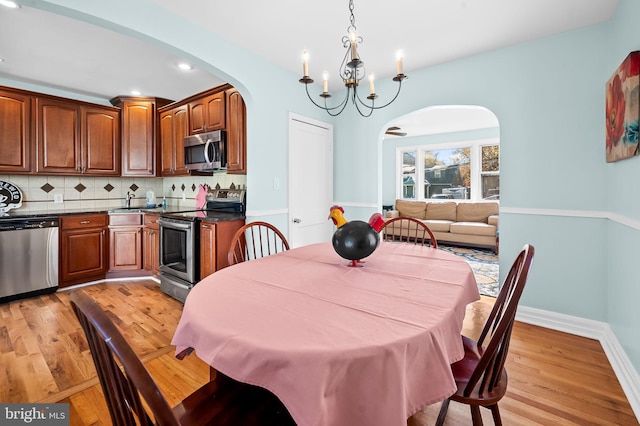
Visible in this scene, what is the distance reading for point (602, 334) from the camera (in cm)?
240

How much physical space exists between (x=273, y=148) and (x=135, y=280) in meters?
2.59

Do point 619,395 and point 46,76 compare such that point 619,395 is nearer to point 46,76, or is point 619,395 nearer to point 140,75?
point 140,75

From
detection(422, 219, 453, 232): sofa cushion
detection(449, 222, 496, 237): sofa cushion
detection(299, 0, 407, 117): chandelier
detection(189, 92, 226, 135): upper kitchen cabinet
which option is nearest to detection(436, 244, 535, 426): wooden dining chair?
detection(299, 0, 407, 117): chandelier

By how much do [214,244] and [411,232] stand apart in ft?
13.5

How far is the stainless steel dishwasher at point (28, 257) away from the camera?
3.17 meters

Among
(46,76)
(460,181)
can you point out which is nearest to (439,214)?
(460,181)

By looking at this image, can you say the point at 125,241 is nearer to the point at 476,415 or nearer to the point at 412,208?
the point at 476,415

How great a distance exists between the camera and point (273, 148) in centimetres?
316

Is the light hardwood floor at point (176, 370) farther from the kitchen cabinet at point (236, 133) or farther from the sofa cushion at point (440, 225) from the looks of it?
the sofa cushion at point (440, 225)

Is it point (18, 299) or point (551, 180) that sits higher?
point (551, 180)

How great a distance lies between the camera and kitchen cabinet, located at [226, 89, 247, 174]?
10.5 ft

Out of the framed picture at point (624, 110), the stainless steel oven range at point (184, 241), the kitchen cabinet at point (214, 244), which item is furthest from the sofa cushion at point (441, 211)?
the kitchen cabinet at point (214, 244)

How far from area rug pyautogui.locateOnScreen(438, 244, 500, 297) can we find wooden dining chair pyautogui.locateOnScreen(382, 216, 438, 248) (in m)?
A: 0.68

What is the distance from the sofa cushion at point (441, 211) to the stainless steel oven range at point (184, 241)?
14.9 ft
